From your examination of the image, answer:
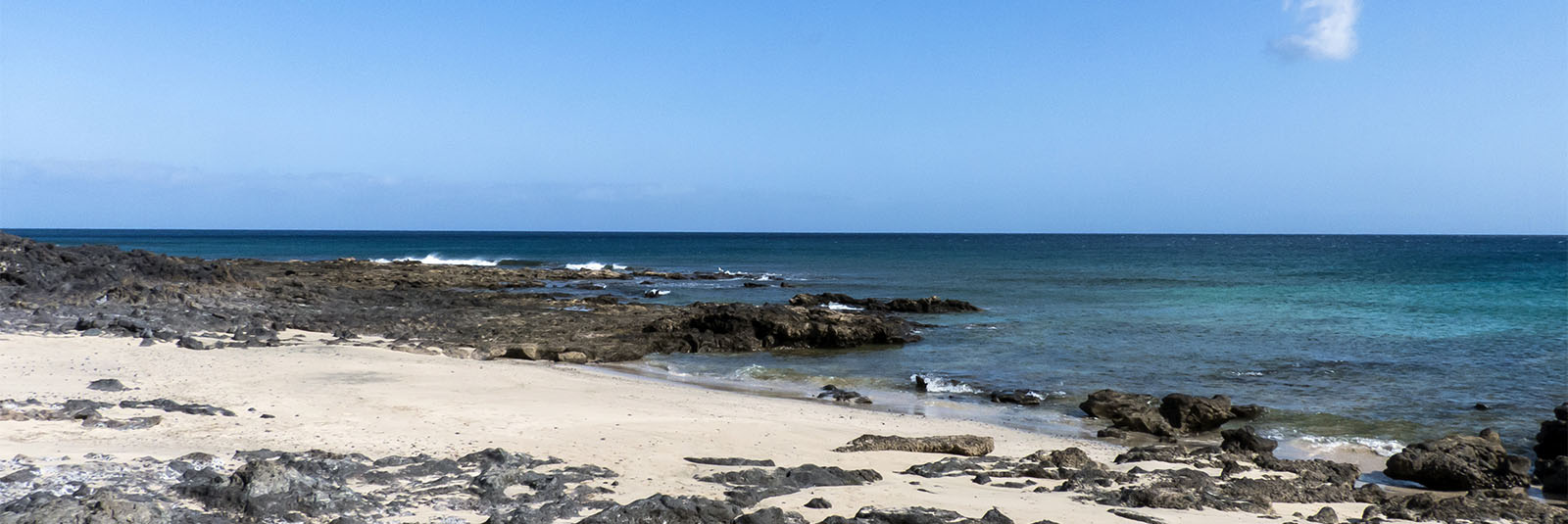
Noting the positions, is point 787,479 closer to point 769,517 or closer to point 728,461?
point 728,461

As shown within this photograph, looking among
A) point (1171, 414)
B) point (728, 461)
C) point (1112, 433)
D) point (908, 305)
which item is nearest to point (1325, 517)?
point (1112, 433)

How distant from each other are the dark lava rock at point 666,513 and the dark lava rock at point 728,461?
6.03 feet

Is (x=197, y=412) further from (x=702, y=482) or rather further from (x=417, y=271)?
(x=417, y=271)

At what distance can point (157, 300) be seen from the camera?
65.3 feet

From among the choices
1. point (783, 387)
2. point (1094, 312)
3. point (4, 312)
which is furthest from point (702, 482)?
point (1094, 312)

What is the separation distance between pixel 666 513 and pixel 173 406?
634 centimetres

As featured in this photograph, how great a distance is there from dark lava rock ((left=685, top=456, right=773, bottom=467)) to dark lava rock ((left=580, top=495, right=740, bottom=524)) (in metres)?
1.84

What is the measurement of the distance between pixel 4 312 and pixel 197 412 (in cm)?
1101

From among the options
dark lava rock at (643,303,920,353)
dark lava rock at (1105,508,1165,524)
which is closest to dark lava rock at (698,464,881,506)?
dark lava rock at (1105,508,1165,524)

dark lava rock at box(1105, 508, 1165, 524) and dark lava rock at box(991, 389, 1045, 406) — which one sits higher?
dark lava rock at box(1105, 508, 1165, 524)

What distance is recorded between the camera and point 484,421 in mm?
9617

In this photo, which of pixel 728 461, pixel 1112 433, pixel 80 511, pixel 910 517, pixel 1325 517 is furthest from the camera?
pixel 1112 433

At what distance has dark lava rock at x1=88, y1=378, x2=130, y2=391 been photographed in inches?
401

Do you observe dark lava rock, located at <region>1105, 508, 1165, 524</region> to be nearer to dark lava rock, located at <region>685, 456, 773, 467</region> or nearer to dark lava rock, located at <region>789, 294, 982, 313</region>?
dark lava rock, located at <region>685, 456, 773, 467</region>
